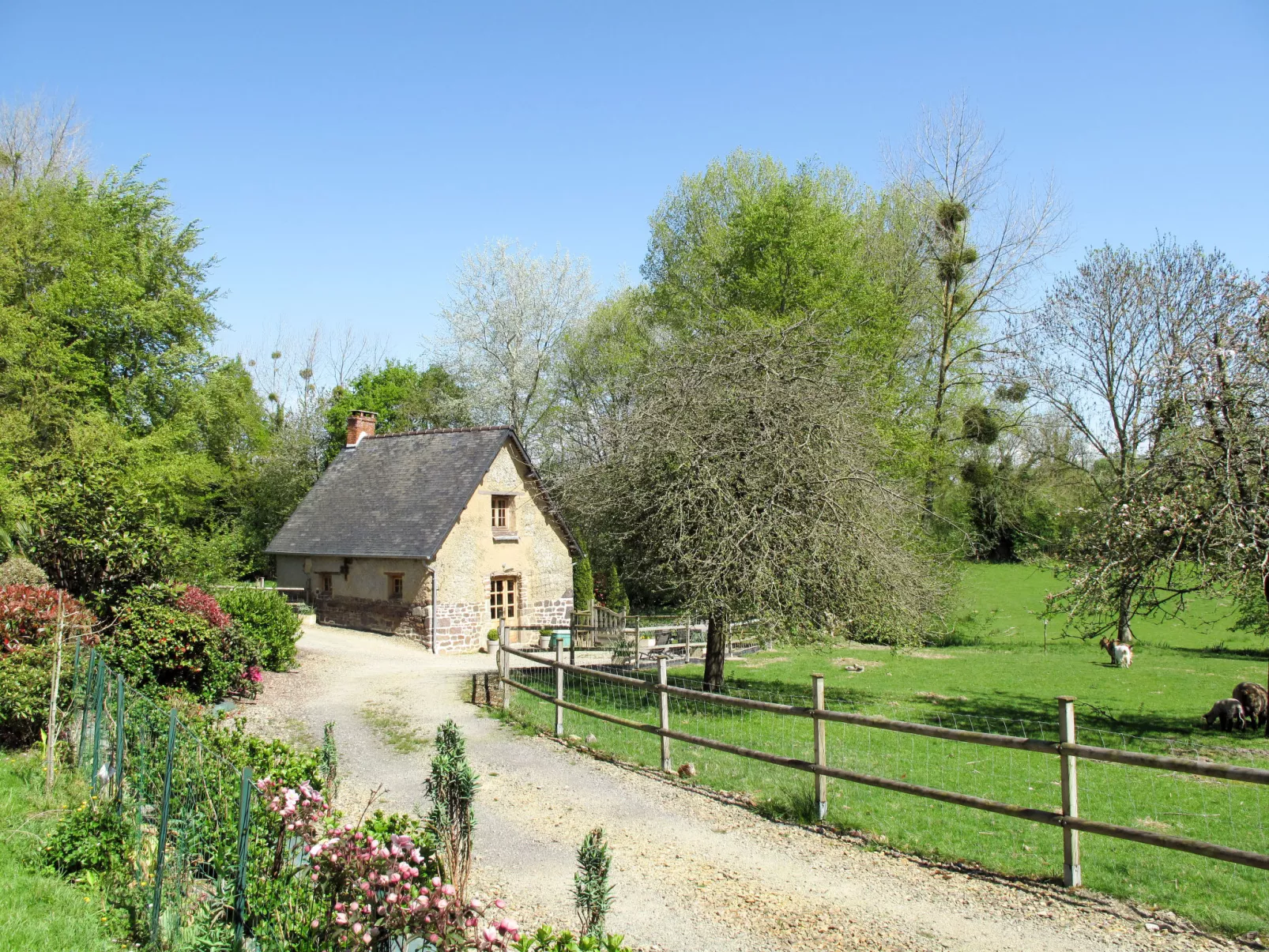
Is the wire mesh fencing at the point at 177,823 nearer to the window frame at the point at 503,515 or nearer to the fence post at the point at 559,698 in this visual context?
the fence post at the point at 559,698

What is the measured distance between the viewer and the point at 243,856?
15.5 ft

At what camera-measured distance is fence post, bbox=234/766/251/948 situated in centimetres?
464

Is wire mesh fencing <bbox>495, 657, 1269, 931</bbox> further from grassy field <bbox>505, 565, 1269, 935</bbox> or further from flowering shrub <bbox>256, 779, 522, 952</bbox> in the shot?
flowering shrub <bbox>256, 779, 522, 952</bbox>

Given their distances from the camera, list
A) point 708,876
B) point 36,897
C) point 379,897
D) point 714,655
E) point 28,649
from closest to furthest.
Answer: point 379,897 < point 36,897 < point 708,876 < point 28,649 < point 714,655

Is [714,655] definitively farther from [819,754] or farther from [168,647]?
[168,647]

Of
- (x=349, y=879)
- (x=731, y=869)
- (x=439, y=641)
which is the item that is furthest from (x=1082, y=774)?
(x=439, y=641)

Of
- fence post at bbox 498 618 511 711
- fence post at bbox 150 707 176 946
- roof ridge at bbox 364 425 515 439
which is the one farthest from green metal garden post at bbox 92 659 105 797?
roof ridge at bbox 364 425 515 439

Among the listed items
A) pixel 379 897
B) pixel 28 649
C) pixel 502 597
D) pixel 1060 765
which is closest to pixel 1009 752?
pixel 1060 765

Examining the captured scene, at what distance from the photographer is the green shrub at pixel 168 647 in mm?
12297

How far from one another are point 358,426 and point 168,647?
2119cm

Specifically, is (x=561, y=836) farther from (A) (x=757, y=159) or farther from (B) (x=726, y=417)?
(A) (x=757, y=159)

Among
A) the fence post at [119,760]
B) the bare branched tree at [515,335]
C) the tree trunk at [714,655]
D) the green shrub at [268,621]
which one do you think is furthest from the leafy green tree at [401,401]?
the fence post at [119,760]

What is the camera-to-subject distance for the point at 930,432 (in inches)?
1228

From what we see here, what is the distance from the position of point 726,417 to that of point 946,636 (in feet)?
66.6
